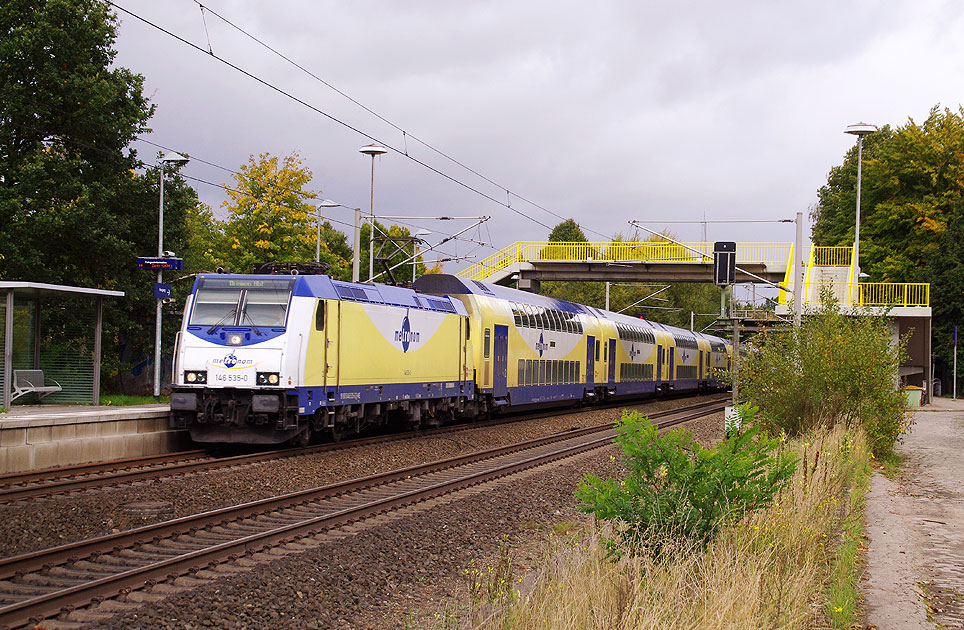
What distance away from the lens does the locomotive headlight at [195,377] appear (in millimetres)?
15076

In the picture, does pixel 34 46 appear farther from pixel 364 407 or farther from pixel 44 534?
pixel 44 534

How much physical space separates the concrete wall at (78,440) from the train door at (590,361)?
16.4 meters

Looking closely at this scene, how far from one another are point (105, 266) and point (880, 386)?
20.3 meters

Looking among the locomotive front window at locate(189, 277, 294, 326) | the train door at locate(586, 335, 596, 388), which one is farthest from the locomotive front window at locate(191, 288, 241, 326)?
the train door at locate(586, 335, 596, 388)

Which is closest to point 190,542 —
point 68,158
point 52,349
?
point 52,349

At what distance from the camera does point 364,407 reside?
59.1 ft

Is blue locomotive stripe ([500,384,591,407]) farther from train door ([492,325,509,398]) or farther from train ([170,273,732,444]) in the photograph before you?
train door ([492,325,509,398])

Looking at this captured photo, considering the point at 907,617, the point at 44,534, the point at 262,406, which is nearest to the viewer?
the point at 907,617

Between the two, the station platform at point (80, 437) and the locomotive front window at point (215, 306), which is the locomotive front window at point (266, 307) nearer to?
the locomotive front window at point (215, 306)

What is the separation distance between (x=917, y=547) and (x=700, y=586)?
4.13m

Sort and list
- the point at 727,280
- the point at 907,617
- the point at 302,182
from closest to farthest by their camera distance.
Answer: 1. the point at 907,617
2. the point at 727,280
3. the point at 302,182

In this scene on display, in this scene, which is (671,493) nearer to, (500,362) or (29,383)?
(29,383)

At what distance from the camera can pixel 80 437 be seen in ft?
47.5

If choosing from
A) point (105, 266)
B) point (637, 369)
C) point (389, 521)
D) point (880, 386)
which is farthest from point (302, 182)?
point (389, 521)
